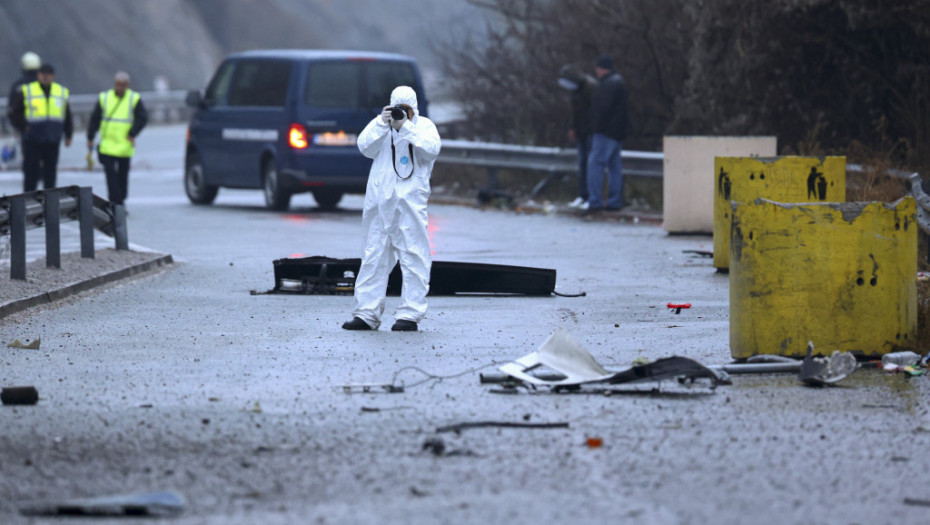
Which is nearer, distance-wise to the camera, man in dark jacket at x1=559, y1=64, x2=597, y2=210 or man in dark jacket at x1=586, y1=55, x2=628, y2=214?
man in dark jacket at x1=586, y1=55, x2=628, y2=214

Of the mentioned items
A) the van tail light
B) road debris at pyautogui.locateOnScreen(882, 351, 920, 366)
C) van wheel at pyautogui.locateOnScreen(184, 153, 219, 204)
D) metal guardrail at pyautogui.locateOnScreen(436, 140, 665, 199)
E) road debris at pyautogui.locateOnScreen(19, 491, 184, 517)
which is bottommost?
road debris at pyautogui.locateOnScreen(19, 491, 184, 517)

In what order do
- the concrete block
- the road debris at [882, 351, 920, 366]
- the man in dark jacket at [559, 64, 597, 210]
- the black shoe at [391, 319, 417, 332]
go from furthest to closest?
the man in dark jacket at [559, 64, 597, 210], the concrete block, the black shoe at [391, 319, 417, 332], the road debris at [882, 351, 920, 366]

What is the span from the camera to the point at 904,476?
561 centimetres

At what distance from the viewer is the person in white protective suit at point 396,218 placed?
31.8 feet

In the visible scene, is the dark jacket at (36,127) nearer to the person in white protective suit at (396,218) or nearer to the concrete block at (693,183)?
the concrete block at (693,183)

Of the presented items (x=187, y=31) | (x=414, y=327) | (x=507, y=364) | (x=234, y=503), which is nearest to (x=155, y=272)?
(x=414, y=327)

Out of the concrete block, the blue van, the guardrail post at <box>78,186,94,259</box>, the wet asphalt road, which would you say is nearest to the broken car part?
the wet asphalt road

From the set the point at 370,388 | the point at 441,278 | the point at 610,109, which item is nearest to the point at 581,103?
the point at 610,109

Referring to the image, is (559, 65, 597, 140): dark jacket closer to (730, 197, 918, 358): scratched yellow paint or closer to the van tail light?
the van tail light

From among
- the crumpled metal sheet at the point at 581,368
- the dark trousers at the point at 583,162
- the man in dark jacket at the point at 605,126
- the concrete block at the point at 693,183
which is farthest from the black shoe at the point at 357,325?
the dark trousers at the point at 583,162

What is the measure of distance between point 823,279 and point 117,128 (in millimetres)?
12514

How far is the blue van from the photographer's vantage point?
20.2 m

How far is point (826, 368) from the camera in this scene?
7617 mm

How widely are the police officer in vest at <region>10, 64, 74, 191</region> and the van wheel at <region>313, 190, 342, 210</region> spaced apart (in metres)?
3.75
